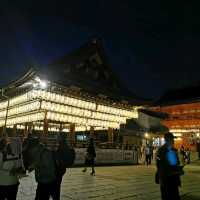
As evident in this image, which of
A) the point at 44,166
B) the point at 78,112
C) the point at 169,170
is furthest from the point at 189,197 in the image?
the point at 78,112

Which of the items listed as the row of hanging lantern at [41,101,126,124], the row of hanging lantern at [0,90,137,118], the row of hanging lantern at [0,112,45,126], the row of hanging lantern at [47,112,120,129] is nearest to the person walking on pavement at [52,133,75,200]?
the row of hanging lantern at [0,90,137,118]

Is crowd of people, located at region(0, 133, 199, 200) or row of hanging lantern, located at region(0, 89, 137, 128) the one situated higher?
row of hanging lantern, located at region(0, 89, 137, 128)

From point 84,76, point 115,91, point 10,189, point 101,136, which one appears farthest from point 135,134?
point 10,189

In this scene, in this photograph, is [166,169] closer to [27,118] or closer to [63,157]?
[63,157]

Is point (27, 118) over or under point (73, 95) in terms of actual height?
under

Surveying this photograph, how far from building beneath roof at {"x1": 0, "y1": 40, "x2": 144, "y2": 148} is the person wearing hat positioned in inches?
575

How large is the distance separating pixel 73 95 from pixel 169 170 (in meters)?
17.0

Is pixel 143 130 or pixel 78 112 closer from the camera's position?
pixel 78 112

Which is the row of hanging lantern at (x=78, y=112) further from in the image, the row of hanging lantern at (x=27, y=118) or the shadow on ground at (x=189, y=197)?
the shadow on ground at (x=189, y=197)

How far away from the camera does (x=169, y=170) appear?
6.05m

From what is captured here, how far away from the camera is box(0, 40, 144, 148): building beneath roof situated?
20422 mm

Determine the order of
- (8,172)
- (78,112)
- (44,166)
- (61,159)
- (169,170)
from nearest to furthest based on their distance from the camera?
(8,172) < (44,166) < (61,159) < (169,170) < (78,112)

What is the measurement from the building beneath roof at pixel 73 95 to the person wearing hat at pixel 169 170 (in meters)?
14.6

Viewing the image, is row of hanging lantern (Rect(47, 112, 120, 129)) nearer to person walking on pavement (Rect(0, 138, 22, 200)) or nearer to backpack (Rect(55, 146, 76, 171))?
backpack (Rect(55, 146, 76, 171))
